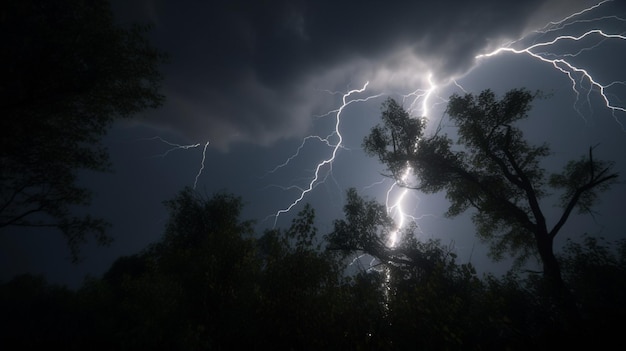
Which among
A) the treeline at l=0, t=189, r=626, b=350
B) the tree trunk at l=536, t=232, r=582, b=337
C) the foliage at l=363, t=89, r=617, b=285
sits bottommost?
the treeline at l=0, t=189, r=626, b=350

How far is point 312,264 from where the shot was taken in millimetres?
7609

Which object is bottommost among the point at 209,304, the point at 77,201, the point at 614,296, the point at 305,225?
the point at 209,304

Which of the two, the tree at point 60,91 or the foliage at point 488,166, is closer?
the tree at point 60,91

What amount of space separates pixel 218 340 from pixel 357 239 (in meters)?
13.6

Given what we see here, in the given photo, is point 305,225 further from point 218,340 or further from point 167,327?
point 167,327

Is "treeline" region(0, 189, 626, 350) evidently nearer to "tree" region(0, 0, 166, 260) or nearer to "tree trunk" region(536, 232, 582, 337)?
"tree trunk" region(536, 232, 582, 337)

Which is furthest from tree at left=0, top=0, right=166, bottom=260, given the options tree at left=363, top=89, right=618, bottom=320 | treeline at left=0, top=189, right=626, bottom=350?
tree at left=363, top=89, right=618, bottom=320

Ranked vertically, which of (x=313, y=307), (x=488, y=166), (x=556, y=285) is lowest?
(x=313, y=307)

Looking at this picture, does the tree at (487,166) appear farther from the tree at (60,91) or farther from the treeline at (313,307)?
the tree at (60,91)

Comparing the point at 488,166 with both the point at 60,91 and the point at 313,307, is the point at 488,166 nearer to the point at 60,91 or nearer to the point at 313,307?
the point at 313,307

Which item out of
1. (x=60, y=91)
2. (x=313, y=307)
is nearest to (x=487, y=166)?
(x=313, y=307)

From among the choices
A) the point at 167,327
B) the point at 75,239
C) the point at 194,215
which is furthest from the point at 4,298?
the point at 167,327

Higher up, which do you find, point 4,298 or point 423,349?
point 423,349

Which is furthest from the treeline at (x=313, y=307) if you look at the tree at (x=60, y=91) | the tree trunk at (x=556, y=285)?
the tree at (x=60, y=91)
